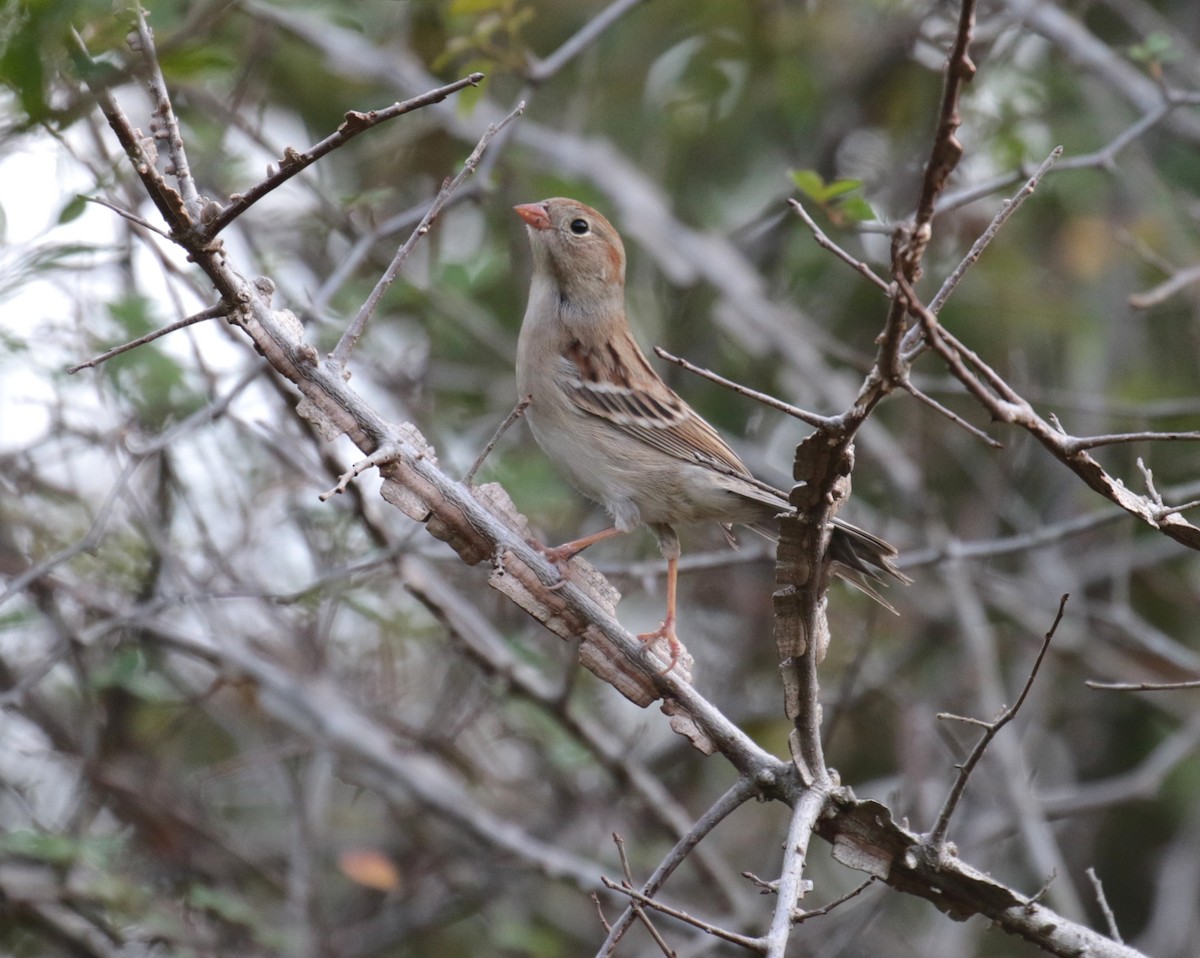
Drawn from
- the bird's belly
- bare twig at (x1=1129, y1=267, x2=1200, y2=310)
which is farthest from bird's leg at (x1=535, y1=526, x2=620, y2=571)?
bare twig at (x1=1129, y1=267, x2=1200, y2=310)

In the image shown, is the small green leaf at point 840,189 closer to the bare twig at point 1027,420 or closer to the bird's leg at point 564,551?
the bird's leg at point 564,551

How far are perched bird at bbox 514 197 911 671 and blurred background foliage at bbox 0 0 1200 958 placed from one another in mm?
332

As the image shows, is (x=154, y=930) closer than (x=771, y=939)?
No

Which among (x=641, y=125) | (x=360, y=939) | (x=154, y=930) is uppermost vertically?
(x=641, y=125)

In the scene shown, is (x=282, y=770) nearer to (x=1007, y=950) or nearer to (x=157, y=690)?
(x=157, y=690)

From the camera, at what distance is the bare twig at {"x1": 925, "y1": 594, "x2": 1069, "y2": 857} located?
7.14 feet

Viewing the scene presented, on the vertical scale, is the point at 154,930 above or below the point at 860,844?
below

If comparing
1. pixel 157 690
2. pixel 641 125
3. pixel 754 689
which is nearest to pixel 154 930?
pixel 157 690

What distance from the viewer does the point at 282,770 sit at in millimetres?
5652

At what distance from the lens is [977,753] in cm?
221

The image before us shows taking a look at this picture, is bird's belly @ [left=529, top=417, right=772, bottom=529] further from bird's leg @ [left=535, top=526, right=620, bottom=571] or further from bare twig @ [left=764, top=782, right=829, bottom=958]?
bare twig @ [left=764, top=782, right=829, bottom=958]

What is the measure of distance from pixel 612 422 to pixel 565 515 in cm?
185

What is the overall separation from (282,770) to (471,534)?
3.39m

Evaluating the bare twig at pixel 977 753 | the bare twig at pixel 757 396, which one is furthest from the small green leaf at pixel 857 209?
the bare twig at pixel 757 396
